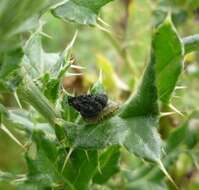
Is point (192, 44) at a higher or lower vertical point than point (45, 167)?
higher

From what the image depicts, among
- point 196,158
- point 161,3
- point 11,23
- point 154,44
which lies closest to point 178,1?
point 161,3

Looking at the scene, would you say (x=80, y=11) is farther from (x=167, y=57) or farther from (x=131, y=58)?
(x=131, y=58)

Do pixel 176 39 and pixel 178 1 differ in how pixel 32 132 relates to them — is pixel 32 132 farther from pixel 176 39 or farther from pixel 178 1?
pixel 178 1

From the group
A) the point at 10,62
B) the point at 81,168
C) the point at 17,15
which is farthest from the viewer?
the point at 81,168

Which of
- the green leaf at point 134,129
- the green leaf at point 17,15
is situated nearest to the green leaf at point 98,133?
the green leaf at point 134,129

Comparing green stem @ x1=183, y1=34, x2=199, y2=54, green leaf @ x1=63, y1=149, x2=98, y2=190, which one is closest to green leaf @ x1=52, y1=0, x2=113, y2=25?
→ green stem @ x1=183, y1=34, x2=199, y2=54

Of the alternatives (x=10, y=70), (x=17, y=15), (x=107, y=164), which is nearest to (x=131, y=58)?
(x=107, y=164)
